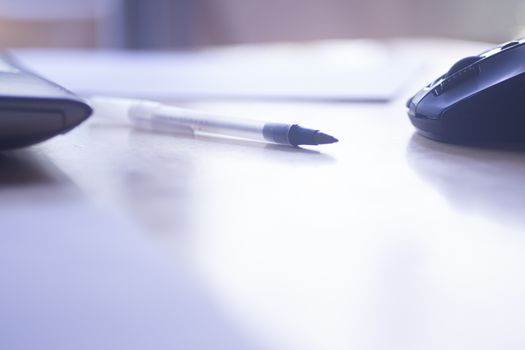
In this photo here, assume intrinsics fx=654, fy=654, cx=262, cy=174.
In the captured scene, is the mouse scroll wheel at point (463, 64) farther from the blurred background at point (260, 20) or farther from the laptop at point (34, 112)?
the blurred background at point (260, 20)

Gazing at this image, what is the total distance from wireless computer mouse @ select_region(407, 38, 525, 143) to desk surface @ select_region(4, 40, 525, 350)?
1 centimetres

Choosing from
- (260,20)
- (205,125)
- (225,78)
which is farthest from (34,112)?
(260,20)

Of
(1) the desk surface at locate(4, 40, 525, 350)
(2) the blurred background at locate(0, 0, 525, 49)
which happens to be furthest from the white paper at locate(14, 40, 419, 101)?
(2) the blurred background at locate(0, 0, 525, 49)

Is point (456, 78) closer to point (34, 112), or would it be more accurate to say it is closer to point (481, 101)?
point (481, 101)

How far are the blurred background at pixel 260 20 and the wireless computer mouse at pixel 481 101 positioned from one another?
154cm

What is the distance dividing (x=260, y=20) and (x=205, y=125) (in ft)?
5.25

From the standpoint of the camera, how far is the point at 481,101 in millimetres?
382

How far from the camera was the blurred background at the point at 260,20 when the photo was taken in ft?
6.18

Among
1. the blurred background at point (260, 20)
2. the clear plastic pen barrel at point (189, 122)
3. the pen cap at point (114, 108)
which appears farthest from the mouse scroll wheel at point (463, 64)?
the blurred background at point (260, 20)

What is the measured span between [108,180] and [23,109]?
53mm

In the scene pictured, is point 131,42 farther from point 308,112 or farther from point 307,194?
point 307,194

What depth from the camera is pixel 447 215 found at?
0.27 meters

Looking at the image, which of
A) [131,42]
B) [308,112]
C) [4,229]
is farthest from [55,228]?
[131,42]

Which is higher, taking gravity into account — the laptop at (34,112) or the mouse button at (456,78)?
the mouse button at (456,78)
